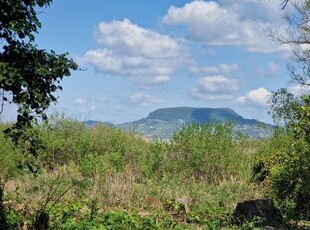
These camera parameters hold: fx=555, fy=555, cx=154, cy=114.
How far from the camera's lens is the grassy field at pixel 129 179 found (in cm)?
1171

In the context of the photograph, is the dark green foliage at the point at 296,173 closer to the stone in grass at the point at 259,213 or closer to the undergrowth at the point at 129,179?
the stone in grass at the point at 259,213

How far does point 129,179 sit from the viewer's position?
16.9m

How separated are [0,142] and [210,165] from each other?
764 cm

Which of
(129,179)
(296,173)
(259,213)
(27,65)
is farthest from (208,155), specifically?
(27,65)

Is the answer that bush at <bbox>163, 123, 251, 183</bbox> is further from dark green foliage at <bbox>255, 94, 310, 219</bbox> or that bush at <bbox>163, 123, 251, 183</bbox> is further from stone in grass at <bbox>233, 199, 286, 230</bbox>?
stone in grass at <bbox>233, 199, 286, 230</bbox>

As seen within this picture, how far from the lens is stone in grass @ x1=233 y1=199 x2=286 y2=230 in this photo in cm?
1273

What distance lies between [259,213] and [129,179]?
16.6 feet

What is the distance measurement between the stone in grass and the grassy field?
310mm

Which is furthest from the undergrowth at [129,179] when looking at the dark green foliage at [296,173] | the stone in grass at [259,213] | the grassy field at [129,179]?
the dark green foliage at [296,173]

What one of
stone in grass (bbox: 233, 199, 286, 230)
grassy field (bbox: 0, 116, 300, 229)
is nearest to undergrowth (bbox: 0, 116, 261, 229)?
grassy field (bbox: 0, 116, 300, 229)

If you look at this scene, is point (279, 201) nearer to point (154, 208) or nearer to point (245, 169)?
point (154, 208)

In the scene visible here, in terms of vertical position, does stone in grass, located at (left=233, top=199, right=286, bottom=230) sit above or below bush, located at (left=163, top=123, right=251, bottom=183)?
below

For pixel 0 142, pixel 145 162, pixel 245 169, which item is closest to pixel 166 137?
pixel 145 162

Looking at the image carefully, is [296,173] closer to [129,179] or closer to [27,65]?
[129,179]
